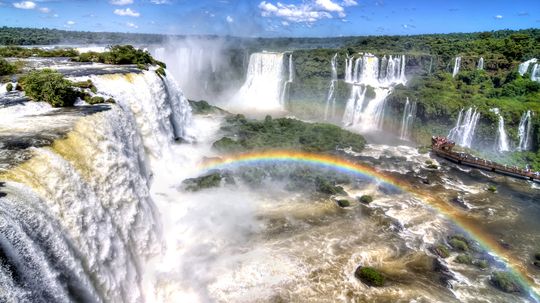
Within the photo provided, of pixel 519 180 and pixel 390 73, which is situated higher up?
pixel 390 73

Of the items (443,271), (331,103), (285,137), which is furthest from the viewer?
(331,103)

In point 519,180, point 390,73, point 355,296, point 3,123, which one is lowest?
point 355,296

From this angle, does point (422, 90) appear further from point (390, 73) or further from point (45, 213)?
point (45, 213)

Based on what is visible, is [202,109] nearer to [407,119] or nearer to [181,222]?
[407,119]

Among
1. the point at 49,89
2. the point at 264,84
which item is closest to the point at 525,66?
the point at 264,84

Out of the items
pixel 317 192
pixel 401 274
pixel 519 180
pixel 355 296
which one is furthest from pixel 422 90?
pixel 355 296

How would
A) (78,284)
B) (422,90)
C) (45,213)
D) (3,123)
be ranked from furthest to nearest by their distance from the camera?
(422,90) < (3,123) < (78,284) < (45,213)
